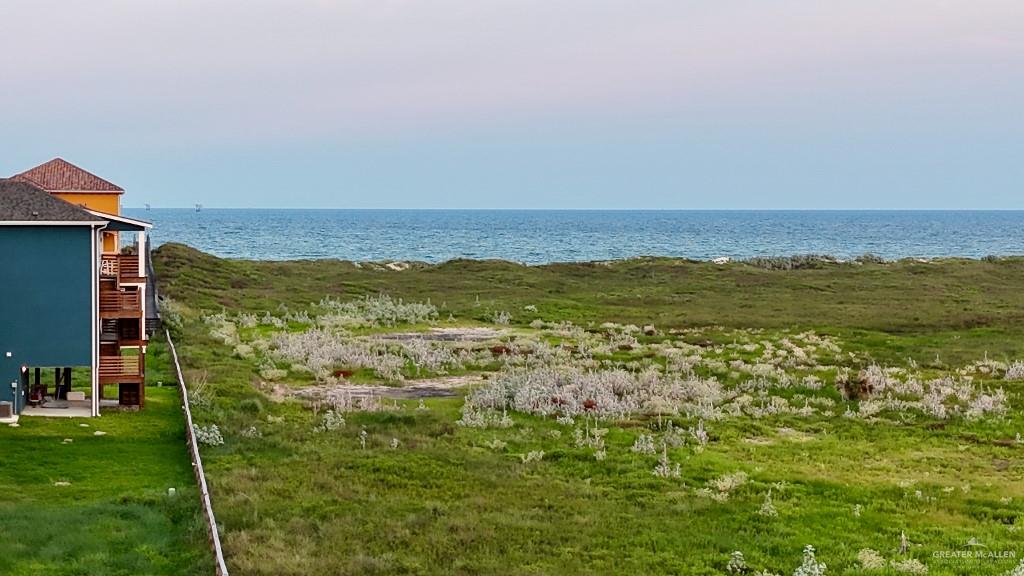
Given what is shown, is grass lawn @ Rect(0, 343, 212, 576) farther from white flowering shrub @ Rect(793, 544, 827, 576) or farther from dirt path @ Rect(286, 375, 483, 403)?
white flowering shrub @ Rect(793, 544, 827, 576)

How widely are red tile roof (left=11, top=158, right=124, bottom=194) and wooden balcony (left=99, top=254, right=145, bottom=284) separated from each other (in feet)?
13.4

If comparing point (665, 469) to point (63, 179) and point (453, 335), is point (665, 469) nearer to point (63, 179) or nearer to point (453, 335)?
point (63, 179)

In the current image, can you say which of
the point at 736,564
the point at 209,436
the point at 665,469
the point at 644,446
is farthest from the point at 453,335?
the point at 736,564

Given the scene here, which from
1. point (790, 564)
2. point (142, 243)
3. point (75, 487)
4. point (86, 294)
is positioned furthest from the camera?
point (142, 243)

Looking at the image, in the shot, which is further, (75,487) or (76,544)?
(75,487)

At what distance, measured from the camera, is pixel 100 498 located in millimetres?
20766

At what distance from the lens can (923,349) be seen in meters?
43.0

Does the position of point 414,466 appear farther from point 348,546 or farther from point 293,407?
point 293,407

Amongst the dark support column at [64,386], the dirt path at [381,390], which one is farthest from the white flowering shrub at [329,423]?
the dark support column at [64,386]

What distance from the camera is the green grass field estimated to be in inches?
701

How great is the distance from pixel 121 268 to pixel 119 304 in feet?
5.18

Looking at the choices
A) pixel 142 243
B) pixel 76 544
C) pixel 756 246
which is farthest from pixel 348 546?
pixel 756 246

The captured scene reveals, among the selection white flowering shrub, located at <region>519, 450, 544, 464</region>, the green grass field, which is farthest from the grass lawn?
white flowering shrub, located at <region>519, 450, 544, 464</region>

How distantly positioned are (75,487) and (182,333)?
23.9 meters
